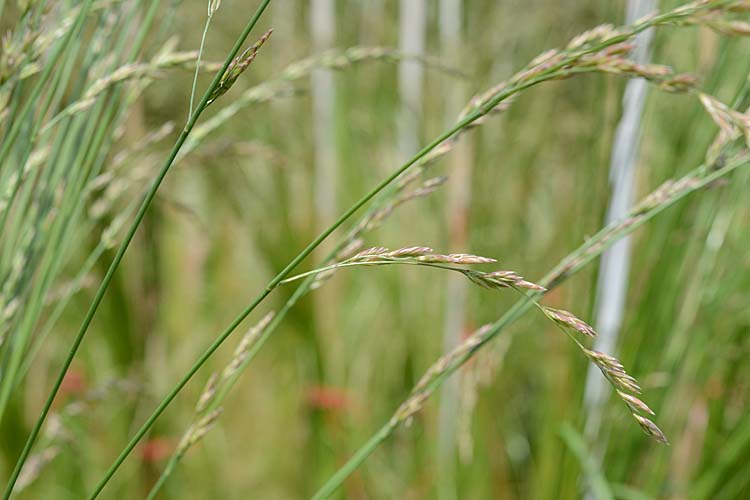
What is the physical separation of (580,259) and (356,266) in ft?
1.58

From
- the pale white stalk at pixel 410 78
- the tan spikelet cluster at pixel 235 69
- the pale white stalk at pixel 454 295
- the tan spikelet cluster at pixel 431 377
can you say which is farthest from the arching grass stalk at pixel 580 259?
the pale white stalk at pixel 410 78

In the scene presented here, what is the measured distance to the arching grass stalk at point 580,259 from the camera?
604 millimetres

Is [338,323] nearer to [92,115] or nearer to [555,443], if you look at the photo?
[555,443]

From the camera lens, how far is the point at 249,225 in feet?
6.80

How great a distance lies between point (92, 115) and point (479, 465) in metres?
0.87

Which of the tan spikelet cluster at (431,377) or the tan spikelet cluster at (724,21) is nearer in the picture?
the tan spikelet cluster at (724,21)

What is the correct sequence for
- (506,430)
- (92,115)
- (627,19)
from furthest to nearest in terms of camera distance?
(506,430) → (627,19) → (92,115)

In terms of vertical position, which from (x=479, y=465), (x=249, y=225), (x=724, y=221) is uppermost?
→ (x=724, y=221)

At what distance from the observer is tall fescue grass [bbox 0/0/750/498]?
23.7 inches

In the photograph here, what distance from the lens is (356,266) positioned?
109 centimetres

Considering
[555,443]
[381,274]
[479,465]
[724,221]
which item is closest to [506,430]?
[479,465]

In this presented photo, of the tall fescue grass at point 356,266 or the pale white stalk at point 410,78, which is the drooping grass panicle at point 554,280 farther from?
the pale white stalk at point 410,78

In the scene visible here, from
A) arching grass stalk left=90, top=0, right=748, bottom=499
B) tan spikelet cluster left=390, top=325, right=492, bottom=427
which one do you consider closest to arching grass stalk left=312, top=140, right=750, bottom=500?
tan spikelet cluster left=390, top=325, right=492, bottom=427

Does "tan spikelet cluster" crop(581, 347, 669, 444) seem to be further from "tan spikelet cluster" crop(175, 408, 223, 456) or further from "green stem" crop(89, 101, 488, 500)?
"tan spikelet cluster" crop(175, 408, 223, 456)
